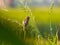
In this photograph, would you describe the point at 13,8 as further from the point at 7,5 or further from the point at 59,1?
the point at 59,1

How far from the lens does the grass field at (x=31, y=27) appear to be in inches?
100

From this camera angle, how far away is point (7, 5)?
2.82 meters

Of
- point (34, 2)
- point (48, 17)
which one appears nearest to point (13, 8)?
point (34, 2)

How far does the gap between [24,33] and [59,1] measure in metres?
0.69

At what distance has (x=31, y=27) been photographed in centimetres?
260

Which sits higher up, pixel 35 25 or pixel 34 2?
pixel 34 2

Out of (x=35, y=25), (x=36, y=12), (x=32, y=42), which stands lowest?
(x=32, y=42)

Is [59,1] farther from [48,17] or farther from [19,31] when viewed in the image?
[19,31]

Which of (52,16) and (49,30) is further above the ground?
(52,16)

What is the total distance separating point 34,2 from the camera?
283cm

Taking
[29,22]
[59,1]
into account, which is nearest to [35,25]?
[29,22]

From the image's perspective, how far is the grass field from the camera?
8.37 ft

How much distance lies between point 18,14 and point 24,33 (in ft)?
0.96

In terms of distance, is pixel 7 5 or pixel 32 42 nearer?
pixel 32 42
